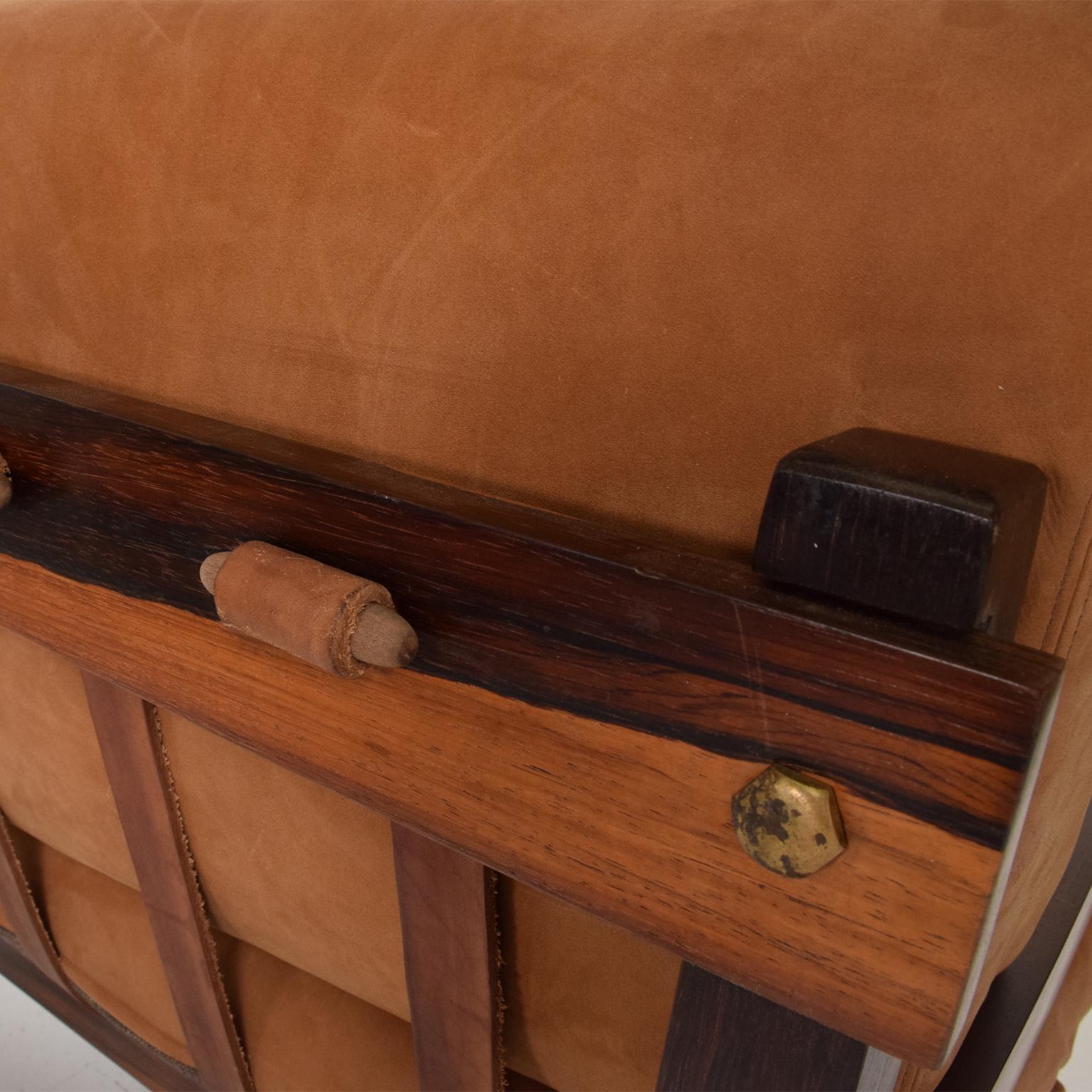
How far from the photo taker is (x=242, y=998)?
0.56 metres

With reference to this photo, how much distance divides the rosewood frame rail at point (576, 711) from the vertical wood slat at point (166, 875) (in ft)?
0.21

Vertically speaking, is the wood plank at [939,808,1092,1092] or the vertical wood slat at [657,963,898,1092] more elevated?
the vertical wood slat at [657,963,898,1092]

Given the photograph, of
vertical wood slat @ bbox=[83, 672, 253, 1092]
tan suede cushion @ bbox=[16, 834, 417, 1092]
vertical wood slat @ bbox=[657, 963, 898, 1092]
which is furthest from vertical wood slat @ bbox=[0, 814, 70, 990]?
vertical wood slat @ bbox=[657, 963, 898, 1092]

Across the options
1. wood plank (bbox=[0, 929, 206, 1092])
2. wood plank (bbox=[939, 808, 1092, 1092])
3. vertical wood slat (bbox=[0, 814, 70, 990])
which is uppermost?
wood plank (bbox=[939, 808, 1092, 1092])

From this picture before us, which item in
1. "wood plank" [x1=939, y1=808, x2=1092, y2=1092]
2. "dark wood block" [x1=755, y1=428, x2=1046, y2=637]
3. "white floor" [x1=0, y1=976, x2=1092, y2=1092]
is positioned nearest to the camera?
"dark wood block" [x1=755, y1=428, x2=1046, y2=637]

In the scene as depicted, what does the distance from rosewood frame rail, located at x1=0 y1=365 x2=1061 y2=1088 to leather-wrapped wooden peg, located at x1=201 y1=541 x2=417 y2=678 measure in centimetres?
1

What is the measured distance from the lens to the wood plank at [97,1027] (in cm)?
65

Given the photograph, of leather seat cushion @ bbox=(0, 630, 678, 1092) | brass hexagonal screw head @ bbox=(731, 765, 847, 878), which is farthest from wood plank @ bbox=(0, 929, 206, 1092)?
brass hexagonal screw head @ bbox=(731, 765, 847, 878)

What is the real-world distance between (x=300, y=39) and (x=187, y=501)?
0.17 meters

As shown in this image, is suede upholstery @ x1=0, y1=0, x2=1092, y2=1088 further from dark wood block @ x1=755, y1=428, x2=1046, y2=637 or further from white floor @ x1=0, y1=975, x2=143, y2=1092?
white floor @ x1=0, y1=975, x2=143, y2=1092

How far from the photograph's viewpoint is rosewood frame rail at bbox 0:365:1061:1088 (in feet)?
0.74

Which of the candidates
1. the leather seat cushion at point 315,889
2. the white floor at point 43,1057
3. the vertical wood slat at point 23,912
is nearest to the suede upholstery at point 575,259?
the leather seat cushion at point 315,889

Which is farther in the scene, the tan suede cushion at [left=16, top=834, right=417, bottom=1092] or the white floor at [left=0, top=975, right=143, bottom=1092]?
the white floor at [left=0, top=975, right=143, bottom=1092]

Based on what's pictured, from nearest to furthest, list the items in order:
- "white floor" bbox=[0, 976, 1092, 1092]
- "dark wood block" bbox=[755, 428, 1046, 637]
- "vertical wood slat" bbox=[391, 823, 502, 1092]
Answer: "dark wood block" bbox=[755, 428, 1046, 637]
"vertical wood slat" bbox=[391, 823, 502, 1092]
"white floor" bbox=[0, 976, 1092, 1092]
